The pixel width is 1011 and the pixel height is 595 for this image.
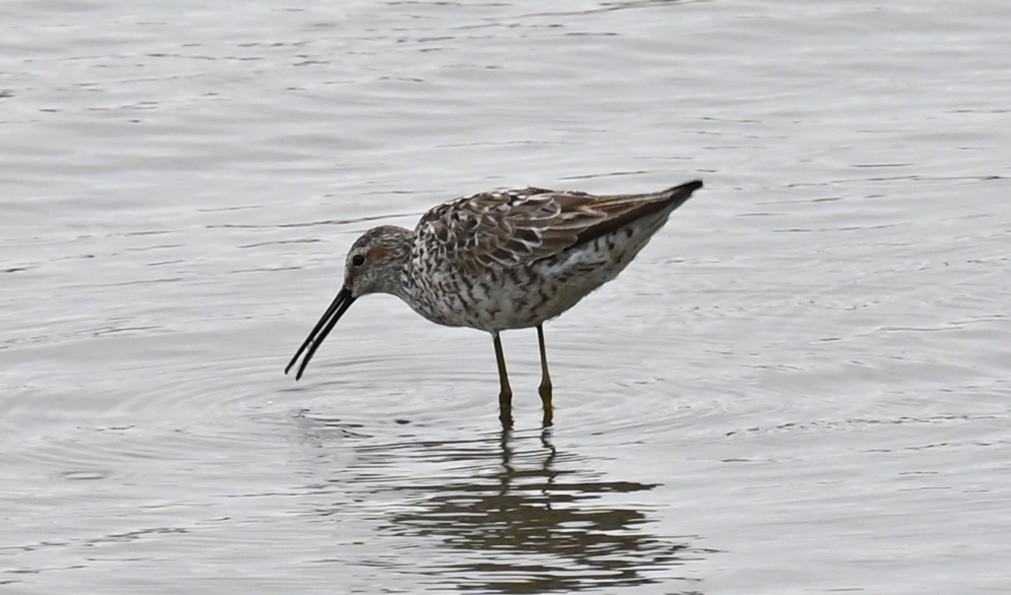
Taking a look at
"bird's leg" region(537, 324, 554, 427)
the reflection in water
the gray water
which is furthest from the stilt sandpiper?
the reflection in water

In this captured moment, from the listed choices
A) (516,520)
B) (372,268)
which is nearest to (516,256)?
(372,268)

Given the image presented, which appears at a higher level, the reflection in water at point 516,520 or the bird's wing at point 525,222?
the bird's wing at point 525,222

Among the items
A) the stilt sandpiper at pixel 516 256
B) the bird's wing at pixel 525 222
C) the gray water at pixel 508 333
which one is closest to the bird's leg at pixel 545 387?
the stilt sandpiper at pixel 516 256

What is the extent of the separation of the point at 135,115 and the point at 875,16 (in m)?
6.67

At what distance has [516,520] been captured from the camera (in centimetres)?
814

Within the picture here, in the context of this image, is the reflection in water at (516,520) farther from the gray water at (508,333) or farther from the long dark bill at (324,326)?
the long dark bill at (324,326)

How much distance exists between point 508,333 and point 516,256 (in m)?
1.84

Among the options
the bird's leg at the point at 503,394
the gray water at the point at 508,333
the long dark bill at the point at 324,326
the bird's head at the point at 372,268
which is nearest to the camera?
the gray water at the point at 508,333

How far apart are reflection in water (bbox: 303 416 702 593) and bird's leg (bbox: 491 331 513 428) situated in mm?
235

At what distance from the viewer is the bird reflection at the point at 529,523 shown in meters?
7.42

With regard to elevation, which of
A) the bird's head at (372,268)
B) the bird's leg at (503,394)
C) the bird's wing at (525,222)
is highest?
the bird's wing at (525,222)

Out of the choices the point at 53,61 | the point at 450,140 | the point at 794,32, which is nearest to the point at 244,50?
the point at 53,61

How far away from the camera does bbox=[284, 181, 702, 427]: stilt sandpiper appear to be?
9.73 metres

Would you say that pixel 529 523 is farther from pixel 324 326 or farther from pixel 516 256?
pixel 324 326
